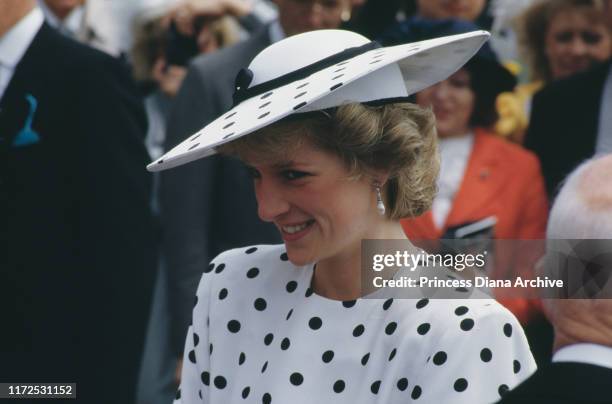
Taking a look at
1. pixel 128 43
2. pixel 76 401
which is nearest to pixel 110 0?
pixel 128 43

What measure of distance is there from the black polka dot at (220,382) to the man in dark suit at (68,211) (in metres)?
0.90

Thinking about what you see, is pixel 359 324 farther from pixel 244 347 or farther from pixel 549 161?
pixel 549 161

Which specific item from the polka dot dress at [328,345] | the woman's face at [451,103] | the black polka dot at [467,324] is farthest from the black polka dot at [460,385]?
the woman's face at [451,103]

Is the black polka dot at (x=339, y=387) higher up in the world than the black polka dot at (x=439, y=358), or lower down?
lower down

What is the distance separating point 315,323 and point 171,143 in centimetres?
206

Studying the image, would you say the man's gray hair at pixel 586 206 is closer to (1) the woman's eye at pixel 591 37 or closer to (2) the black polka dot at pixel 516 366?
(2) the black polka dot at pixel 516 366

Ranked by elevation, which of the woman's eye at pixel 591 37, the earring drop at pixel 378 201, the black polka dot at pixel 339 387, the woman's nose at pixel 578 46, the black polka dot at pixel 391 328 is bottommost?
the black polka dot at pixel 339 387

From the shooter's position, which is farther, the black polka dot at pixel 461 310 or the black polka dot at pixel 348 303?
the black polka dot at pixel 348 303

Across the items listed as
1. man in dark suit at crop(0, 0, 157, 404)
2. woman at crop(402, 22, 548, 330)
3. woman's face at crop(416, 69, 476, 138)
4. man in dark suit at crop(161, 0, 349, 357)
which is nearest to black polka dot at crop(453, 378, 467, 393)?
man in dark suit at crop(0, 0, 157, 404)

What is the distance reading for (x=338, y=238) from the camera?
2254mm

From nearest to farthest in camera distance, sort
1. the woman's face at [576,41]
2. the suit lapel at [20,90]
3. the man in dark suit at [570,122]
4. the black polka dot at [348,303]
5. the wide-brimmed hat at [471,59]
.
→ the black polka dot at [348,303] < the suit lapel at [20,90] < the man in dark suit at [570,122] < the wide-brimmed hat at [471,59] < the woman's face at [576,41]

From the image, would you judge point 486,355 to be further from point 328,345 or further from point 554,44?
point 554,44

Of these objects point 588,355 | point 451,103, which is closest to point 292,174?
point 588,355

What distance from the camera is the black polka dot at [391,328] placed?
2170mm
